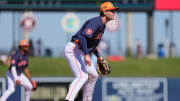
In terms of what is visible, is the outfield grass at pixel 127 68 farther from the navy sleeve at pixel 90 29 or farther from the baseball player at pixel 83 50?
the navy sleeve at pixel 90 29

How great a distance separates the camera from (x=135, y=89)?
15.2m

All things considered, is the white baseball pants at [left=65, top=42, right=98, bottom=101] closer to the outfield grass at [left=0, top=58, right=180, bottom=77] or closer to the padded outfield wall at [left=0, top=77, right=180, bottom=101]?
the padded outfield wall at [left=0, top=77, right=180, bottom=101]

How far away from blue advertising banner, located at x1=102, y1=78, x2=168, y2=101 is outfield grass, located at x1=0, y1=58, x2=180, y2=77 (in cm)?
662

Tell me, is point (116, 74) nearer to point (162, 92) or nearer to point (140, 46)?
point (140, 46)

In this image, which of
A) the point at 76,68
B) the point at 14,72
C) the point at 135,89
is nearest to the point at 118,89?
the point at 135,89

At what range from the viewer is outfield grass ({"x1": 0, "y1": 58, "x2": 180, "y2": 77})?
2235cm

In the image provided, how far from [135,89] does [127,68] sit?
320 inches

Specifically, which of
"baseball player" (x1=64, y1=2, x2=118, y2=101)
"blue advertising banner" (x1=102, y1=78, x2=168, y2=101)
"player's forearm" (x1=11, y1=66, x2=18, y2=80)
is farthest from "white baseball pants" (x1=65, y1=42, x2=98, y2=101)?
"blue advertising banner" (x1=102, y1=78, x2=168, y2=101)

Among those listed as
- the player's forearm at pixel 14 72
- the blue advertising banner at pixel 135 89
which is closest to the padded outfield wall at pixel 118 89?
the blue advertising banner at pixel 135 89

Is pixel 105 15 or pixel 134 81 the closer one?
pixel 105 15

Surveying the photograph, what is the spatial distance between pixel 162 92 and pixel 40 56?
11.2m

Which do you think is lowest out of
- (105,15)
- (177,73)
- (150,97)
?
(177,73)

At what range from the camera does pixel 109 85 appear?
49.2ft

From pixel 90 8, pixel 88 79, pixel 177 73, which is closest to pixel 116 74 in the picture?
pixel 177 73
